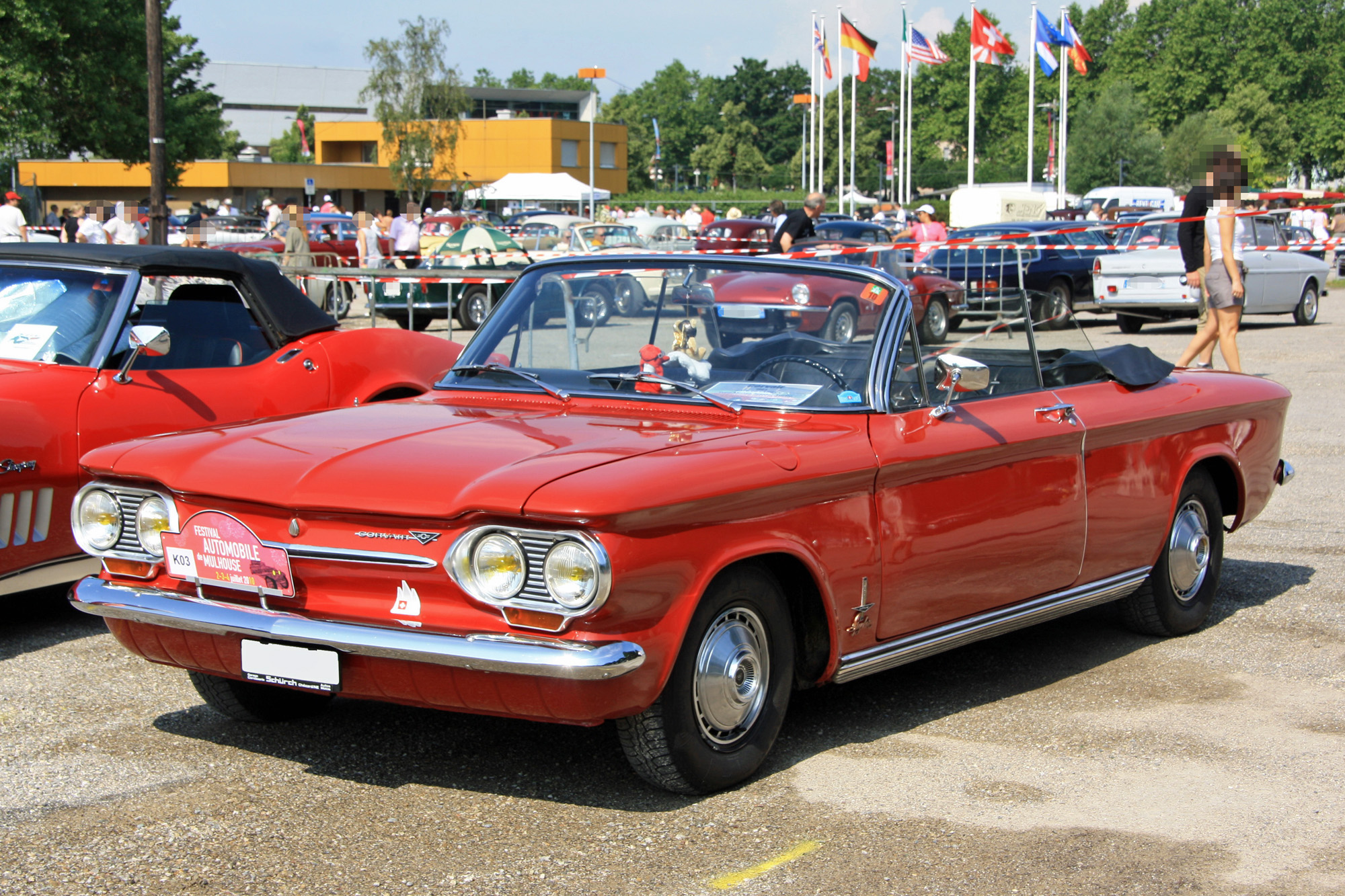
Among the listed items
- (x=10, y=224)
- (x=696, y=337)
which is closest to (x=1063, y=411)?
(x=696, y=337)

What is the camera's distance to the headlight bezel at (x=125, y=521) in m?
4.14

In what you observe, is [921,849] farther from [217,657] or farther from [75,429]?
[75,429]

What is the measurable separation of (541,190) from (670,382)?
2072 inches

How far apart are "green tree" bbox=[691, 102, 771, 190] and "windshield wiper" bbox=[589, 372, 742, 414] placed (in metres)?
127

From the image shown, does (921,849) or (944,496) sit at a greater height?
(944,496)

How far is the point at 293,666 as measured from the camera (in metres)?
3.79

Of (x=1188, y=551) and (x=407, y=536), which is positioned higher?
(x=407, y=536)

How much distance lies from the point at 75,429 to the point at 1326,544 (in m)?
6.37

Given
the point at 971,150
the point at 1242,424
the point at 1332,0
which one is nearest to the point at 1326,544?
the point at 1242,424

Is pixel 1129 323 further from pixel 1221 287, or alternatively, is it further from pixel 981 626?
pixel 981 626

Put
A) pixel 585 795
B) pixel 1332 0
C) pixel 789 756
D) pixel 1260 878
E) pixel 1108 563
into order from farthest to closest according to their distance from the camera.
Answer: pixel 1332 0 < pixel 1108 563 < pixel 789 756 < pixel 585 795 < pixel 1260 878

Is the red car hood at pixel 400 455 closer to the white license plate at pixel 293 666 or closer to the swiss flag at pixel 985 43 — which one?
the white license plate at pixel 293 666

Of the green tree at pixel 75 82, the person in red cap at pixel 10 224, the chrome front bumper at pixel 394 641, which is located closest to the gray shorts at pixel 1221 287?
the chrome front bumper at pixel 394 641

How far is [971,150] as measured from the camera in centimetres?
5200
